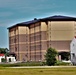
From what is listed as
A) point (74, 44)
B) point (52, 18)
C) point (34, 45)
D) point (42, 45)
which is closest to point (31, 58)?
point (34, 45)

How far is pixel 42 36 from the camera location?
488ft

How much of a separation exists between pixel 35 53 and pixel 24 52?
14.3m

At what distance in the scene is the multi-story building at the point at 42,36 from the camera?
14262cm

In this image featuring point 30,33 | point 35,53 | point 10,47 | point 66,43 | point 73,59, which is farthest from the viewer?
point 10,47

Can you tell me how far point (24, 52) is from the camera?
172 meters

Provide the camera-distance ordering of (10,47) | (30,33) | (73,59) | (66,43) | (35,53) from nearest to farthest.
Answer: (73,59) < (66,43) < (35,53) < (30,33) < (10,47)

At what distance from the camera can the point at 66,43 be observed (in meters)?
142

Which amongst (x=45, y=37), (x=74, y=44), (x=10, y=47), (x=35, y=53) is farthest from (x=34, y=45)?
(x=74, y=44)

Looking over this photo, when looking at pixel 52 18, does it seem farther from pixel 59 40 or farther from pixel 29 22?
pixel 29 22

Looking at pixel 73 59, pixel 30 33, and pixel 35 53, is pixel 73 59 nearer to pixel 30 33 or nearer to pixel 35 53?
pixel 35 53

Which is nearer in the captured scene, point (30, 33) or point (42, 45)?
point (42, 45)

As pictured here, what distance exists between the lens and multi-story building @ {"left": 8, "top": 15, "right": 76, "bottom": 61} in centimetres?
14262

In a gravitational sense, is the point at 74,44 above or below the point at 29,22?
below

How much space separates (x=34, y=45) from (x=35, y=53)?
15.1 feet
